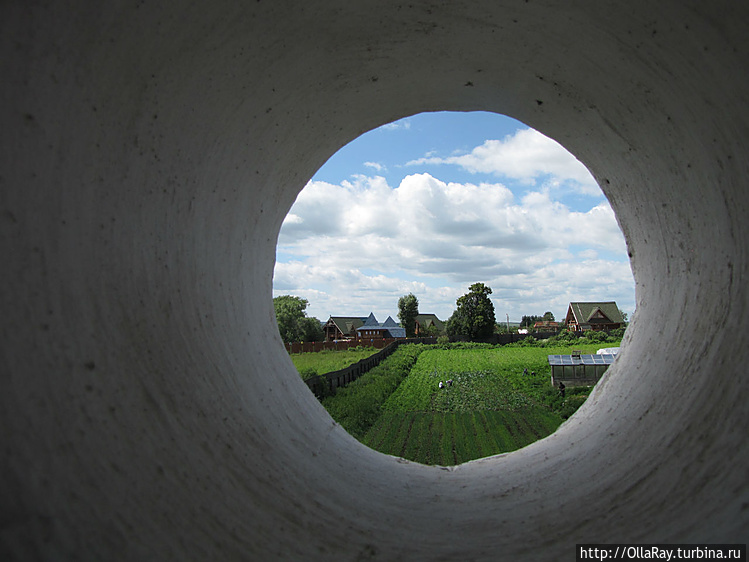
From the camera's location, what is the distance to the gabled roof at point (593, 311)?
56.5 metres

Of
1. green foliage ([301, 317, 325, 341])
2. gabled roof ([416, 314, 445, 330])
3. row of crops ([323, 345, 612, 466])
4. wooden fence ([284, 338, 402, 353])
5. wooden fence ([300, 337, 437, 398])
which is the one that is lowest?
row of crops ([323, 345, 612, 466])

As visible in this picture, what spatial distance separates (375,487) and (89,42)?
106 inches

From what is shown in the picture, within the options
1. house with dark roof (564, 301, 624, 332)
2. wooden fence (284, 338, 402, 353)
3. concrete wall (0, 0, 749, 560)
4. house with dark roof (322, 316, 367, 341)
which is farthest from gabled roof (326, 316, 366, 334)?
concrete wall (0, 0, 749, 560)

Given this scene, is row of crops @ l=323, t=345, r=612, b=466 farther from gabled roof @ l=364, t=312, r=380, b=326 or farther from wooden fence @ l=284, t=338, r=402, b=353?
gabled roof @ l=364, t=312, r=380, b=326

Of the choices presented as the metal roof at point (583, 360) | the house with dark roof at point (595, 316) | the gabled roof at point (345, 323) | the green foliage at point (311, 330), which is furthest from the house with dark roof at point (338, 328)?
the metal roof at point (583, 360)

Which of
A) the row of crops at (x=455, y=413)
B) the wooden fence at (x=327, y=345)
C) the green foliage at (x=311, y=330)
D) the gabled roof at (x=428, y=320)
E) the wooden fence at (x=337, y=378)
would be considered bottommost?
the row of crops at (x=455, y=413)

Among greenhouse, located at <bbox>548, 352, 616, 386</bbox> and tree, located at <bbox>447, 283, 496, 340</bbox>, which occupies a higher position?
tree, located at <bbox>447, 283, 496, 340</bbox>

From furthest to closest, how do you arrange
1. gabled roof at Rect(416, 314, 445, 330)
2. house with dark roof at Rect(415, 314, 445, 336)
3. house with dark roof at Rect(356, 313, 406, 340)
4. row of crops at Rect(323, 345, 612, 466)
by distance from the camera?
gabled roof at Rect(416, 314, 445, 330) < house with dark roof at Rect(415, 314, 445, 336) < house with dark roof at Rect(356, 313, 406, 340) < row of crops at Rect(323, 345, 612, 466)

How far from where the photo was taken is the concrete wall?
141 cm

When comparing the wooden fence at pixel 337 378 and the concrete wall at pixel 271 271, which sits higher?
the concrete wall at pixel 271 271

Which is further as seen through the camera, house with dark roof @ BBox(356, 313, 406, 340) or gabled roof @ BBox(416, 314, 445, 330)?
gabled roof @ BBox(416, 314, 445, 330)

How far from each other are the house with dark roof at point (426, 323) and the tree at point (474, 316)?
1697cm

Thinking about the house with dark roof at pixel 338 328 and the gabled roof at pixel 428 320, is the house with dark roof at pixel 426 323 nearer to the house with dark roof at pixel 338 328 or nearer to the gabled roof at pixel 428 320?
the gabled roof at pixel 428 320

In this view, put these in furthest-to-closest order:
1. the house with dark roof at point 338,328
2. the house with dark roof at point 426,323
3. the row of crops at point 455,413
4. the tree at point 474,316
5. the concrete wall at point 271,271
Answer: the house with dark roof at point 426,323 < the house with dark roof at point 338,328 < the tree at point 474,316 < the row of crops at point 455,413 < the concrete wall at point 271,271
